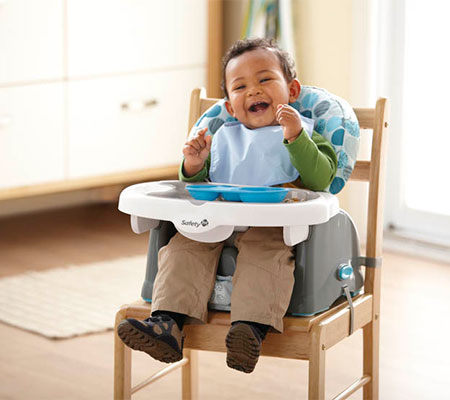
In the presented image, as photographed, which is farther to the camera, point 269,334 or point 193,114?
point 193,114

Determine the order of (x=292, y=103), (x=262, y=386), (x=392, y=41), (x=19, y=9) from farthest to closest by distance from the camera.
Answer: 1. (x=392, y=41)
2. (x=19, y=9)
3. (x=262, y=386)
4. (x=292, y=103)

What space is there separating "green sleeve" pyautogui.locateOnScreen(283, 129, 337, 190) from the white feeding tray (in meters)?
0.04

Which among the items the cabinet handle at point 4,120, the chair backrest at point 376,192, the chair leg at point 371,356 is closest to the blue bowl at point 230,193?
the chair backrest at point 376,192

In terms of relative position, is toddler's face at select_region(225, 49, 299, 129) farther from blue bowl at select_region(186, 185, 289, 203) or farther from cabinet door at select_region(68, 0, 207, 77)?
cabinet door at select_region(68, 0, 207, 77)

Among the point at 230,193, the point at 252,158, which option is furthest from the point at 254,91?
the point at 230,193

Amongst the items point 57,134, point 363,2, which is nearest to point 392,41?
point 363,2

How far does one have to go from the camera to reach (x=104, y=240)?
3340 mm

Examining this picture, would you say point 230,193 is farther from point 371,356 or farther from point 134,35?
point 134,35

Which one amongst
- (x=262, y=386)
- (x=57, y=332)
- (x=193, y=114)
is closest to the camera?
(x=193, y=114)

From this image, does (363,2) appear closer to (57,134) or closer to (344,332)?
(57,134)

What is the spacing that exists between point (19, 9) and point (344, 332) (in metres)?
1.79

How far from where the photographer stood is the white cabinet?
3.06 m

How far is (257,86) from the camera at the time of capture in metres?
1.73

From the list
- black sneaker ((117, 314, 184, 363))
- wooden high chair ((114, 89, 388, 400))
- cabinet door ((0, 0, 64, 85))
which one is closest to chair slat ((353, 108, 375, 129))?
wooden high chair ((114, 89, 388, 400))
